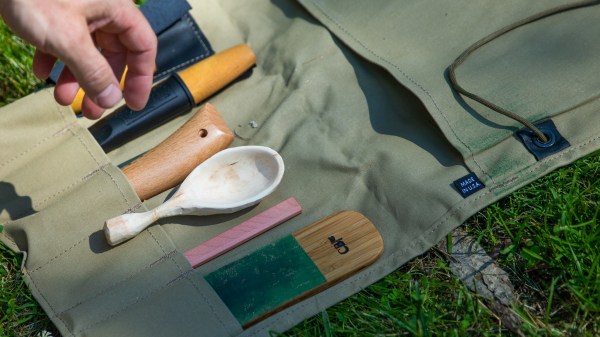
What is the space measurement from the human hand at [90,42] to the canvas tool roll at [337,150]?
27 centimetres

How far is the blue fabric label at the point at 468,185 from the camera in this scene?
162 cm

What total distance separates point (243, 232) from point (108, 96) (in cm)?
49

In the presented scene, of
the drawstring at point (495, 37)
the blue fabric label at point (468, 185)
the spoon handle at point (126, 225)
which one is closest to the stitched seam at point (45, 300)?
the spoon handle at point (126, 225)

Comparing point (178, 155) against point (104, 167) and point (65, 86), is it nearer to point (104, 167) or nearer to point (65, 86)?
point (104, 167)

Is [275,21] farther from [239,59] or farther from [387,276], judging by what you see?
[387,276]

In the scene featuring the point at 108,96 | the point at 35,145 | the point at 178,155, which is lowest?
the point at 178,155

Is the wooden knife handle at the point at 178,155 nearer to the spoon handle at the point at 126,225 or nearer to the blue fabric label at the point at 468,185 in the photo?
the spoon handle at the point at 126,225

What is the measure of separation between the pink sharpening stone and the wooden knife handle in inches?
8.8

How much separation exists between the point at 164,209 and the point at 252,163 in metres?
0.28

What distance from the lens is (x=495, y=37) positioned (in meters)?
1.85

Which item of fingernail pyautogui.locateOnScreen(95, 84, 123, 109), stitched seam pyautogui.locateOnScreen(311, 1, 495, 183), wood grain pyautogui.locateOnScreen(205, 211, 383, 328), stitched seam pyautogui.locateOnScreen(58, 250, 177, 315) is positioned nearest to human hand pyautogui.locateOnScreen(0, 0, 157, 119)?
fingernail pyautogui.locateOnScreen(95, 84, 123, 109)

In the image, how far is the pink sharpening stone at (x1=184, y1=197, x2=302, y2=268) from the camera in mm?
1619

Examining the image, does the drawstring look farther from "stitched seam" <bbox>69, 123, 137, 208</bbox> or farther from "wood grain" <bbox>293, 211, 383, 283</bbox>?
"stitched seam" <bbox>69, 123, 137, 208</bbox>

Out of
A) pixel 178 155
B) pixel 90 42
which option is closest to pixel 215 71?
pixel 178 155
